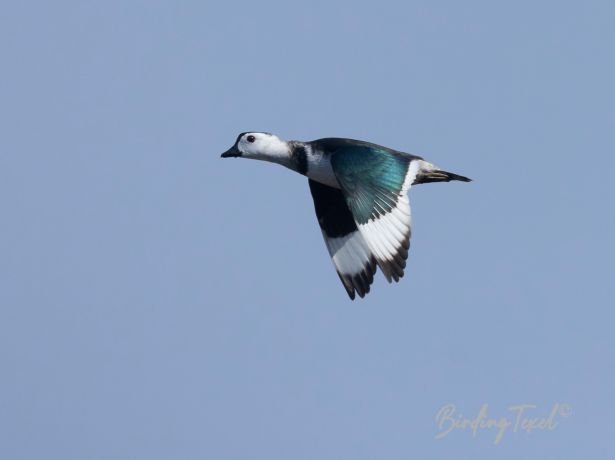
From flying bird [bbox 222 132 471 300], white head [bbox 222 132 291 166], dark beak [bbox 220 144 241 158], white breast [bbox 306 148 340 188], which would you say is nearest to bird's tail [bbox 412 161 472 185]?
flying bird [bbox 222 132 471 300]

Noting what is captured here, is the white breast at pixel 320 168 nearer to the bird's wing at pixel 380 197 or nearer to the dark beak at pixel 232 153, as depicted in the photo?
the bird's wing at pixel 380 197

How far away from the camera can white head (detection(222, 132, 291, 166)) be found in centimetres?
2591

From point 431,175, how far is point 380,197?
6.13 ft

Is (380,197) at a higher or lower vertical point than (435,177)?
lower

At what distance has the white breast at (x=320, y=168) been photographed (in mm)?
25219

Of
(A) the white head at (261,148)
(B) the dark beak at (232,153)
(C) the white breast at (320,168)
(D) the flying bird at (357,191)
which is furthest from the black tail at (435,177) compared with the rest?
(B) the dark beak at (232,153)

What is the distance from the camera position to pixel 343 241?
86.4ft

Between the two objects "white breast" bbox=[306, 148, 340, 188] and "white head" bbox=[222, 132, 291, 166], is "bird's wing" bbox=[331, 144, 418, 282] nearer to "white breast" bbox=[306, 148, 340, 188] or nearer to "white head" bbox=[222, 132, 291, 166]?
"white breast" bbox=[306, 148, 340, 188]

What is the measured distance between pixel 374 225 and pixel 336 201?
2.95 m

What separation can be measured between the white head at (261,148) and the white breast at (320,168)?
0.49m

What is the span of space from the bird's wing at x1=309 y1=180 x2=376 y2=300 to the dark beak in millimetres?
1275

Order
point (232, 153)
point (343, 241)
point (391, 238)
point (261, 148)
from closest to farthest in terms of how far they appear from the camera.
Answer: point (391, 238), point (261, 148), point (343, 241), point (232, 153)

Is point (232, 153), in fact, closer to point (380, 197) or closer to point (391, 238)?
point (380, 197)

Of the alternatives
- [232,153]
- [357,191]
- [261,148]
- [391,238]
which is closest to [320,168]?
[261,148]
